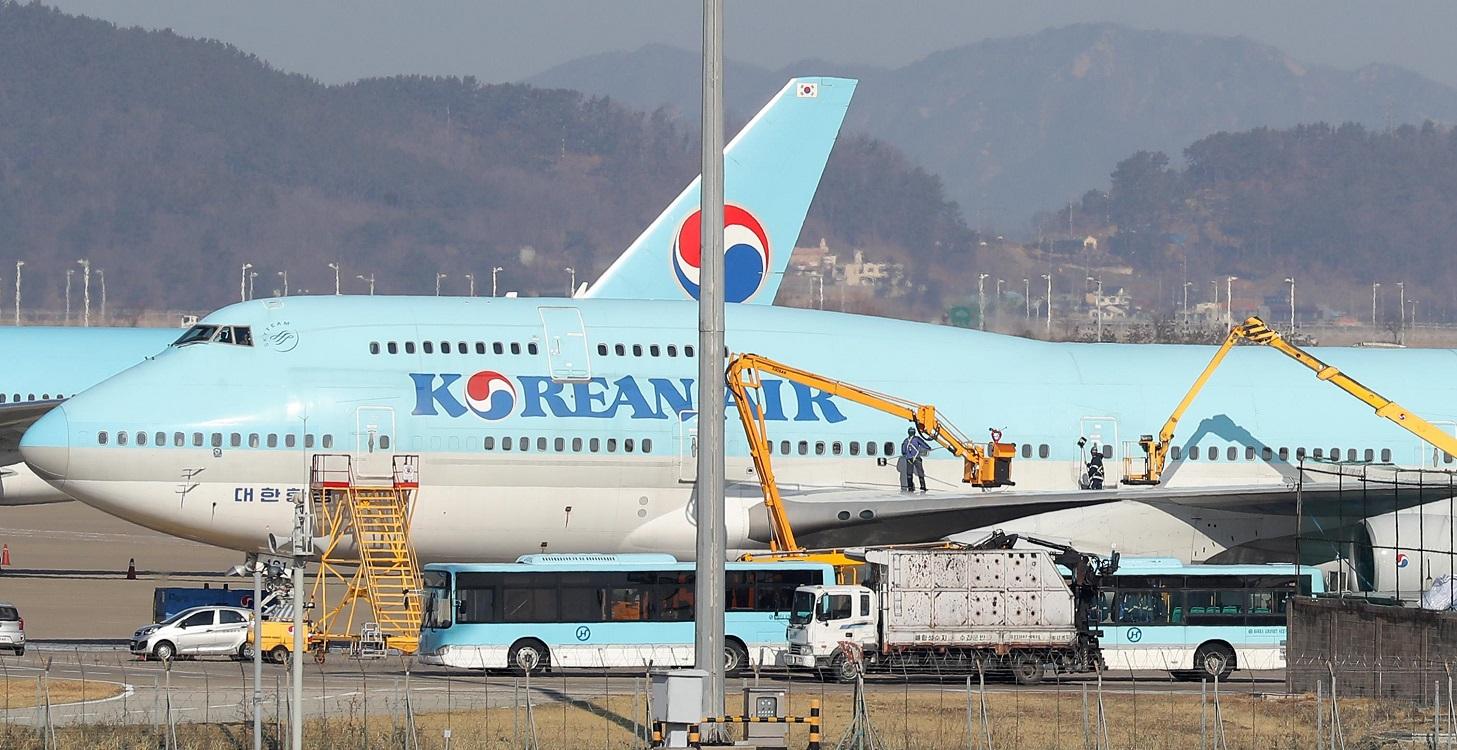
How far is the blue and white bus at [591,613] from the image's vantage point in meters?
40.3

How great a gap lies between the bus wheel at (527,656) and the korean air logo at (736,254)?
20.1m

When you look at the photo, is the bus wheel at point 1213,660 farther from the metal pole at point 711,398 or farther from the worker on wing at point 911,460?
the metal pole at point 711,398

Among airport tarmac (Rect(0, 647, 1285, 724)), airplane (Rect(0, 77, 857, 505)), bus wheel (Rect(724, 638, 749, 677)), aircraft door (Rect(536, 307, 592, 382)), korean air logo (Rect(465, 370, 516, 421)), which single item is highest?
airplane (Rect(0, 77, 857, 505))

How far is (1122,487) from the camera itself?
47.1m

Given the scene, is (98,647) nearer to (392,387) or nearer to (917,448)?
(392,387)

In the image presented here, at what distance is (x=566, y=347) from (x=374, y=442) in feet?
14.1

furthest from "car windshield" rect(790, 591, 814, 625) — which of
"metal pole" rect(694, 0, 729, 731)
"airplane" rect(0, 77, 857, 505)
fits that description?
"airplane" rect(0, 77, 857, 505)

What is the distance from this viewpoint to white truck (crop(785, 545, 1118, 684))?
39.3 m

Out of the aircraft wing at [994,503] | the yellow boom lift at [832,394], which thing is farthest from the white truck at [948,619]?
the aircraft wing at [994,503]

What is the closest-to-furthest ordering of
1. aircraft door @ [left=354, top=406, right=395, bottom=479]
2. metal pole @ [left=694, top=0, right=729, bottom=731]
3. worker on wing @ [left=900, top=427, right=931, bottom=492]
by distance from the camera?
1. metal pole @ [left=694, top=0, right=729, bottom=731]
2. aircraft door @ [left=354, top=406, right=395, bottom=479]
3. worker on wing @ [left=900, top=427, right=931, bottom=492]

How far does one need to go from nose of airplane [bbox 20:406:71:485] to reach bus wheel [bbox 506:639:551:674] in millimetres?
9480

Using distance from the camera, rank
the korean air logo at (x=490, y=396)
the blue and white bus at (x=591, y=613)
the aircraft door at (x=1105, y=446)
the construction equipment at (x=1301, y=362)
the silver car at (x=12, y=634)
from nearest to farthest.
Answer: the blue and white bus at (x=591, y=613), the silver car at (x=12, y=634), the korean air logo at (x=490, y=396), the construction equipment at (x=1301, y=362), the aircraft door at (x=1105, y=446)

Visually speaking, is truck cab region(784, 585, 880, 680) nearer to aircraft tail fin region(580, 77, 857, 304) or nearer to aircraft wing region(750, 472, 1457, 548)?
aircraft wing region(750, 472, 1457, 548)

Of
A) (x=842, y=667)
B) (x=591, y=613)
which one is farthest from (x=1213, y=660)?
(x=591, y=613)
